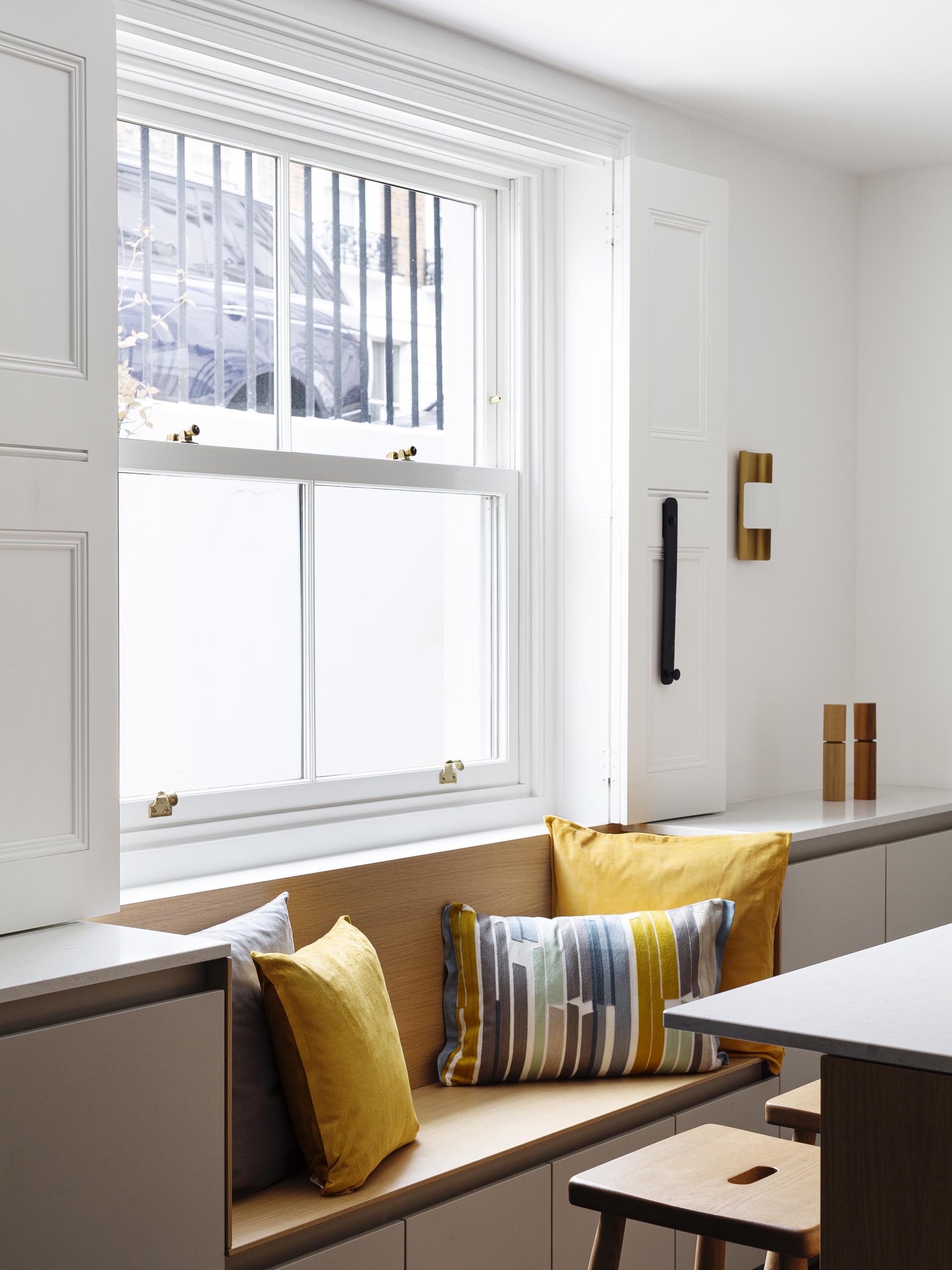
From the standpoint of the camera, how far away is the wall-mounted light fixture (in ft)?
12.2

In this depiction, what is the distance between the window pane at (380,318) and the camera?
2992 millimetres

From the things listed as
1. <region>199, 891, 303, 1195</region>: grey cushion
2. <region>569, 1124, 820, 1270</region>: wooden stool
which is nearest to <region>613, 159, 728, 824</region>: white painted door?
<region>199, 891, 303, 1195</region>: grey cushion

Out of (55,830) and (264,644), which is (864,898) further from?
(55,830)

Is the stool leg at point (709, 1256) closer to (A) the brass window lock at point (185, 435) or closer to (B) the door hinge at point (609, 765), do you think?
(B) the door hinge at point (609, 765)

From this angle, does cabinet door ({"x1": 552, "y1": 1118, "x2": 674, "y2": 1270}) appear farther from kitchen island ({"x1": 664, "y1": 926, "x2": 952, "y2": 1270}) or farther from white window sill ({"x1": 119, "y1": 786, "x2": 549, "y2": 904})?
kitchen island ({"x1": 664, "y1": 926, "x2": 952, "y2": 1270})

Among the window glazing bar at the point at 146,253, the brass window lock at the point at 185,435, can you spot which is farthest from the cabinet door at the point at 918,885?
the window glazing bar at the point at 146,253

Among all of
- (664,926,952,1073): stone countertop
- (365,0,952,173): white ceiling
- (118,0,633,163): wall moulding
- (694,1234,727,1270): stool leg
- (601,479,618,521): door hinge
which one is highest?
(365,0,952,173): white ceiling

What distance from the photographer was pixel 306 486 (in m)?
2.95

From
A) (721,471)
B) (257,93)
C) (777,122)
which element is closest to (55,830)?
(257,93)

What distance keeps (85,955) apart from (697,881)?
149cm

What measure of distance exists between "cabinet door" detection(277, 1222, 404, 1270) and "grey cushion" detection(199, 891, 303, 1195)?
0.56ft

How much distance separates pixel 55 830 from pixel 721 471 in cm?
203

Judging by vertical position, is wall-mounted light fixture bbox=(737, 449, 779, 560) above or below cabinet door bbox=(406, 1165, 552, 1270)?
above

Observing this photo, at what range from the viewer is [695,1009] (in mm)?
1541
